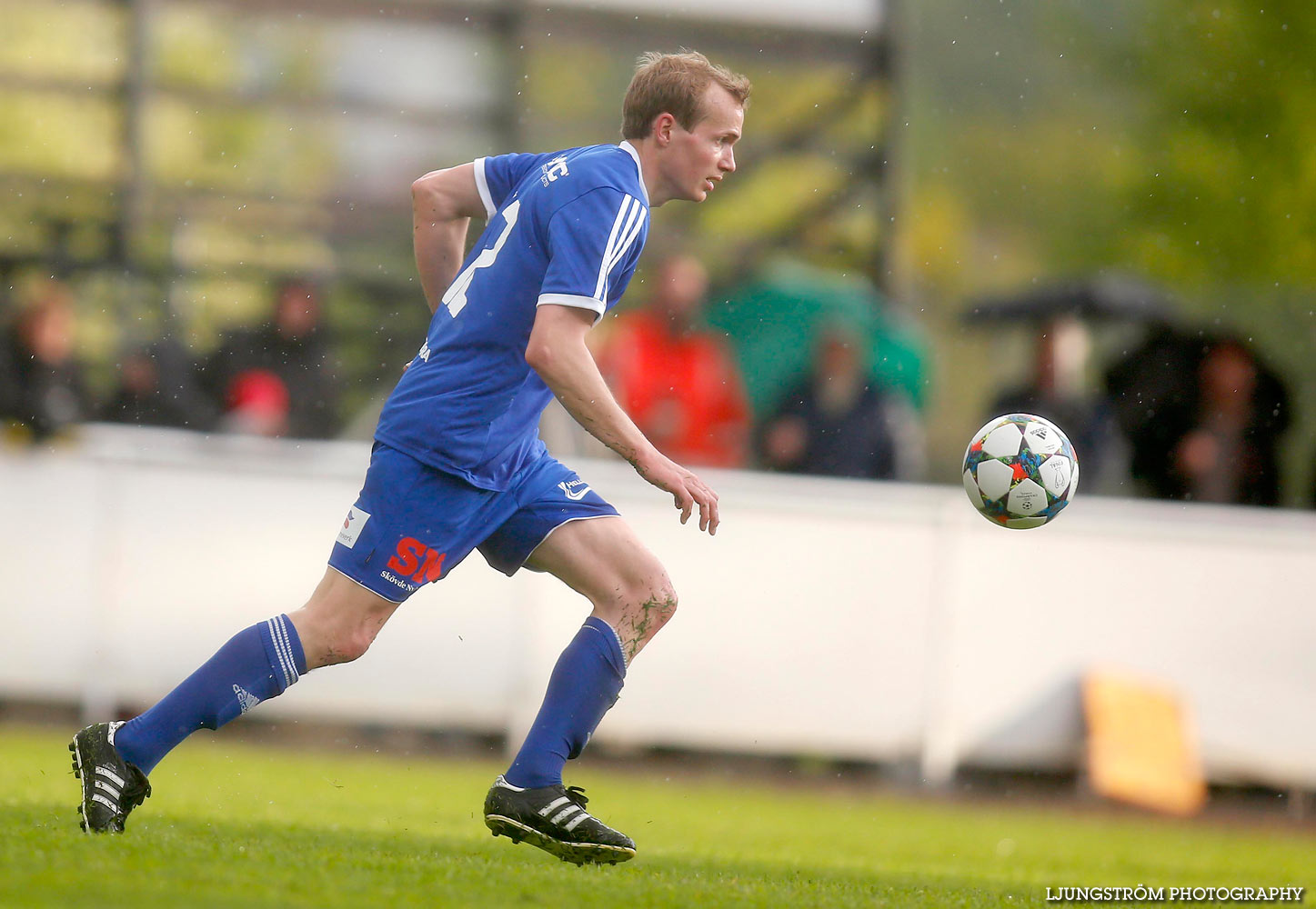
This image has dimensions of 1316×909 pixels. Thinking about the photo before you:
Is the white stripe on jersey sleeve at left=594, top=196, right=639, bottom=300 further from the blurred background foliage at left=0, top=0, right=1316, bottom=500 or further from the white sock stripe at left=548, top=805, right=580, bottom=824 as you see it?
the blurred background foliage at left=0, top=0, right=1316, bottom=500

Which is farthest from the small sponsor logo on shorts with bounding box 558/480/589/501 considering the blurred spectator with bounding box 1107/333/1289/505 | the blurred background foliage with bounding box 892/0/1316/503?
the blurred background foliage with bounding box 892/0/1316/503

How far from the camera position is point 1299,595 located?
902cm

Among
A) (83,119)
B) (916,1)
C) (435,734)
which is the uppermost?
(916,1)

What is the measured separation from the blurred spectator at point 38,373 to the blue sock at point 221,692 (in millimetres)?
4622

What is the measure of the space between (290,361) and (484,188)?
466 cm

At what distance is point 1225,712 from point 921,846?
324 cm

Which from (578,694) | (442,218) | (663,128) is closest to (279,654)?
(578,694)

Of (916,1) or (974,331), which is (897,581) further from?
(916,1)

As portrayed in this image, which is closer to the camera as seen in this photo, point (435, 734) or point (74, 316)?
point (435, 734)

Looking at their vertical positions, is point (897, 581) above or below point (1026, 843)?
above

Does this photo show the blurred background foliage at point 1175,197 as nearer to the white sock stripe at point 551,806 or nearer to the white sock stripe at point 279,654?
the white sock stripe at point 551,806

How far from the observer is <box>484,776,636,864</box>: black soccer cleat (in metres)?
4.35

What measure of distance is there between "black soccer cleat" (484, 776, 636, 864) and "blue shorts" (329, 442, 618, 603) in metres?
0.63

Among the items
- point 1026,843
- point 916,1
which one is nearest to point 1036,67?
point 916,1
